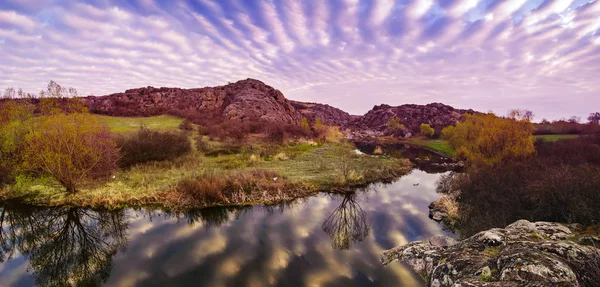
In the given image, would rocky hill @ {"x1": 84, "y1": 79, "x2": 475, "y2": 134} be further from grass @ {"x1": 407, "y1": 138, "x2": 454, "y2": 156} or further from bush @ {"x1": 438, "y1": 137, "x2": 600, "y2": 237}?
bush @ {"x1": 438, "y1": 137, "x2": 600, "y2": 237}

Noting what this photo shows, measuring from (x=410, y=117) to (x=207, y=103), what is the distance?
111m

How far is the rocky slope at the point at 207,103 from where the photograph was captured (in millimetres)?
66075

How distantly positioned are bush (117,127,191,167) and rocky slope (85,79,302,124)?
32.0 metres

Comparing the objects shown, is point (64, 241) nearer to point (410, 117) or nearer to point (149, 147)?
point (149, 147)

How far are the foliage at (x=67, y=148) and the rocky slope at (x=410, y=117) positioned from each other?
118 meters

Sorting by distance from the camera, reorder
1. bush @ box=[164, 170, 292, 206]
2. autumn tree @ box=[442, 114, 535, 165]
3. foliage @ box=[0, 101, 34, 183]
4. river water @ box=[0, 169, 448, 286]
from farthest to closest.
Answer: autumn tree @ box=[442, 114, 535, 165], foliage @ box=[0, 101, 34, 183], bush @ box=[164, 170, 292, 206], river water @ box=[0, 169, 448, 286]

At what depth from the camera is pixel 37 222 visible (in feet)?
50.3

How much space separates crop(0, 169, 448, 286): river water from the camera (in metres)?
10.8

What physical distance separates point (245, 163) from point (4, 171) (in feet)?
64.7

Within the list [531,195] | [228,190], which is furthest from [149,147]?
[531,195]

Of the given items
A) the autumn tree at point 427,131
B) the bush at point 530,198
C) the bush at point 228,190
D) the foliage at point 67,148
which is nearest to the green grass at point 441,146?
the autumn tree at point 427,131

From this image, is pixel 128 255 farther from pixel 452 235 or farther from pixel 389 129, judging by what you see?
pixel 389 129

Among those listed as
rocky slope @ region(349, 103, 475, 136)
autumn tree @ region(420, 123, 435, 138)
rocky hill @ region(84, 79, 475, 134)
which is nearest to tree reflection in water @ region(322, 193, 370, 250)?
rocky hill @ region(84, 79, 475, 134)

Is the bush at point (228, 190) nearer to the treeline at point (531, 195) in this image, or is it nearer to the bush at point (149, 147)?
the bush at point (149, 147)
